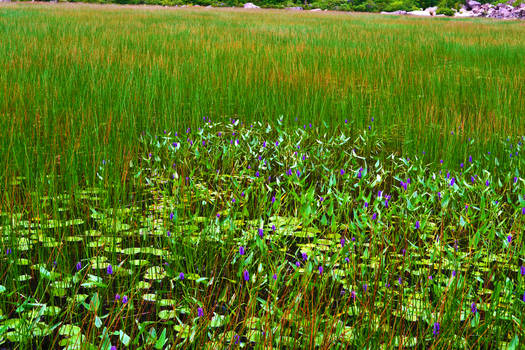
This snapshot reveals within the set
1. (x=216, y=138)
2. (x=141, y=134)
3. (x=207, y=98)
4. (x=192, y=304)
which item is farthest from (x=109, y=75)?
(x=192, y=304)

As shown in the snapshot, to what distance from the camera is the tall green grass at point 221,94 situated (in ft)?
10.5

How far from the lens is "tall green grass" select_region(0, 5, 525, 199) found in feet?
10.5

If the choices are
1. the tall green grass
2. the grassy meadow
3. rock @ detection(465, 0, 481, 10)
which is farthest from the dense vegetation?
the grassy meadow

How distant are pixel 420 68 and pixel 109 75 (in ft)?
13.1

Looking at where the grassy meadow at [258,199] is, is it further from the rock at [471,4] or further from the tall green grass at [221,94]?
the rock at [471,4]

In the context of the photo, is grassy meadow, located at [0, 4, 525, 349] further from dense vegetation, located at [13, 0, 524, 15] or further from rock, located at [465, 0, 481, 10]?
rock, located at [465, 0, 481, 10]

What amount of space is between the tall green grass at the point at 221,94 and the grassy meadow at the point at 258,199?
0.03m

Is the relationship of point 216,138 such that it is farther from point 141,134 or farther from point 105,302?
point 105,302

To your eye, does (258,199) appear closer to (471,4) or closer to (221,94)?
(221,94)

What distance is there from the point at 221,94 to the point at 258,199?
96.2 inches

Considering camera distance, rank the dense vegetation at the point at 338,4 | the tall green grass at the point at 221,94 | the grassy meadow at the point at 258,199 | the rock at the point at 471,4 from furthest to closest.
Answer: the rock at the point at 471,4
the dense vegetation at the point at 338,4
the tall green grass at the point at 221,94
the grassy meadow at the point at 258,199

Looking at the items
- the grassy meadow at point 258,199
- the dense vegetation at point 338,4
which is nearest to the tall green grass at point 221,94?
the grassy meadow at point 258,199

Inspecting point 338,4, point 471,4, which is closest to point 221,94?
point 338,4

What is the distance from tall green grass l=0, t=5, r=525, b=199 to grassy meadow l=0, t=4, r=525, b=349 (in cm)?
3
